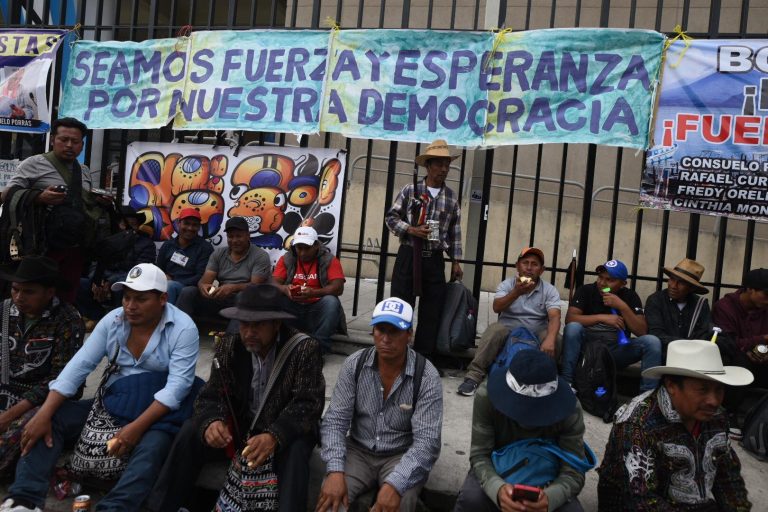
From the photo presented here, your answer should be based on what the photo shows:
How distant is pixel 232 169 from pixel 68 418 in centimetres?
316

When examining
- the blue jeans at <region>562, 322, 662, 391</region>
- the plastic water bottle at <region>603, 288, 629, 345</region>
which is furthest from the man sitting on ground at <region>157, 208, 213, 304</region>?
the plastic water bottle at <region>603, 288, 629, 345</region>

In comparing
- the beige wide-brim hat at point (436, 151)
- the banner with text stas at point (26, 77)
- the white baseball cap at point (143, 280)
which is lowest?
the white baseball cap at point (143, 280)

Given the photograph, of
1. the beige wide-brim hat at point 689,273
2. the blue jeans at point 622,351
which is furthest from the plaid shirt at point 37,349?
the beige wide-brim hat at point 689,273

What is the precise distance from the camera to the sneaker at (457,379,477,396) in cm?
470

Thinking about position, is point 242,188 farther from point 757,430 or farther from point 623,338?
point 757,430

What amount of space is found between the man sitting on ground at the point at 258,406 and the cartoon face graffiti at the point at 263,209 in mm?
2655

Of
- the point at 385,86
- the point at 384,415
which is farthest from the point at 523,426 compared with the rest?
the point at 385,86

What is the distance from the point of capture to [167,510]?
3.08m

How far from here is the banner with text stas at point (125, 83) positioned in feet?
19.5

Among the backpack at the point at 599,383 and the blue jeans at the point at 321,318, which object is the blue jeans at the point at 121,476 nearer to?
the blue jeans at the point at 321,318

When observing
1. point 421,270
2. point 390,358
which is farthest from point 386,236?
point 390,358

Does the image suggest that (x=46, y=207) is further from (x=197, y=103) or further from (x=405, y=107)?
(x=405, y=107)

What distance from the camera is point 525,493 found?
268cm

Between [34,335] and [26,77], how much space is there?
12.8 feet
